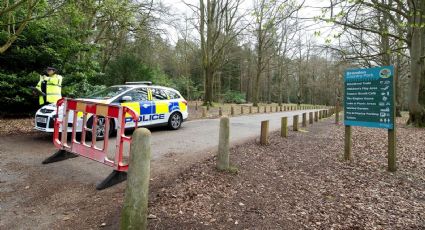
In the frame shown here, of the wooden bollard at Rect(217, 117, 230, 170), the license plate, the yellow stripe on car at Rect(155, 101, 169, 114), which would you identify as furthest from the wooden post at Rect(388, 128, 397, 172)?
the license plate

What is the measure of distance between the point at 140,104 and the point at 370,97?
6232 millimetres

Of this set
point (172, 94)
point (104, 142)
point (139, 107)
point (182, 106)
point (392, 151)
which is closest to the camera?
point (104, 142)

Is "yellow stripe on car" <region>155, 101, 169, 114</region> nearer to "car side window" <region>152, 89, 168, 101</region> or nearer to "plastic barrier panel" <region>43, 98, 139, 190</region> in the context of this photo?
"car side window" <region>152, 89, 168, 101</region>

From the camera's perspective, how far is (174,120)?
398 inches

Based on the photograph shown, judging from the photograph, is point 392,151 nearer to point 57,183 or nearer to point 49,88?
point 57,183

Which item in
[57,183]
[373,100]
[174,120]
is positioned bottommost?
[57,183]

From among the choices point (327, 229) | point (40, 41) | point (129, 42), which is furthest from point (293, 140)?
point (129, 42)

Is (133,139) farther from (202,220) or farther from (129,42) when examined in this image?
(129,42)

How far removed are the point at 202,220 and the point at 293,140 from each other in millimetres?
6073

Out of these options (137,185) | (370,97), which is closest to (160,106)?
(370,97)

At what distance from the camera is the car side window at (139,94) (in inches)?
329

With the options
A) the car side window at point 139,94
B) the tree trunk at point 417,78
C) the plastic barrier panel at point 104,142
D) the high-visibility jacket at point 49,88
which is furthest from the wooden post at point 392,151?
the tree trunk at point 417,78

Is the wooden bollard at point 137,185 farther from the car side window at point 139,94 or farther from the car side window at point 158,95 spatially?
the car side window at point 158,95

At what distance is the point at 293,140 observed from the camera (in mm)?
8852
